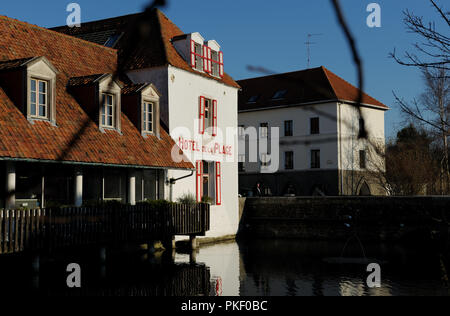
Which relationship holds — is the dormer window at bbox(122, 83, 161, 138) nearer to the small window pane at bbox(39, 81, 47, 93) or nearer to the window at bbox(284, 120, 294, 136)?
the small window pane at bbox(39, 81, 47, 93)

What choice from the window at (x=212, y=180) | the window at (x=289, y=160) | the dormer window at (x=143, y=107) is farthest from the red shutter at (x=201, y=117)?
the window at (x=289, y=160)

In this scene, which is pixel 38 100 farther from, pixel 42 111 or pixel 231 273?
pixel 231 273

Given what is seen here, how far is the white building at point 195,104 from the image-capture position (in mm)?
24859

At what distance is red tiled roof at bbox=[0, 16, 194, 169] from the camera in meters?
16.5

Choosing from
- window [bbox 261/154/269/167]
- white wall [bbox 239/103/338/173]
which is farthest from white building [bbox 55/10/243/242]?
window [bbox 261/154/269/167]

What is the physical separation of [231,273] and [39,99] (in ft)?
28.2

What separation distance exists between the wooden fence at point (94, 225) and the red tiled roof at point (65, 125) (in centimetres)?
179

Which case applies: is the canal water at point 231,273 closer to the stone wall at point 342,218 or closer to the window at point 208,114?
the stone wall at point 342,218

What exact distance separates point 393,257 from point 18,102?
15.6m

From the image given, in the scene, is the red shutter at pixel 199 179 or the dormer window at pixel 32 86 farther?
the red shutter at pixel 199 179

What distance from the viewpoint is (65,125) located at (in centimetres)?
1862

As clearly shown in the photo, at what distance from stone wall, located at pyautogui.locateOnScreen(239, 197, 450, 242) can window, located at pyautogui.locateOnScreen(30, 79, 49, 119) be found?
15919mm
